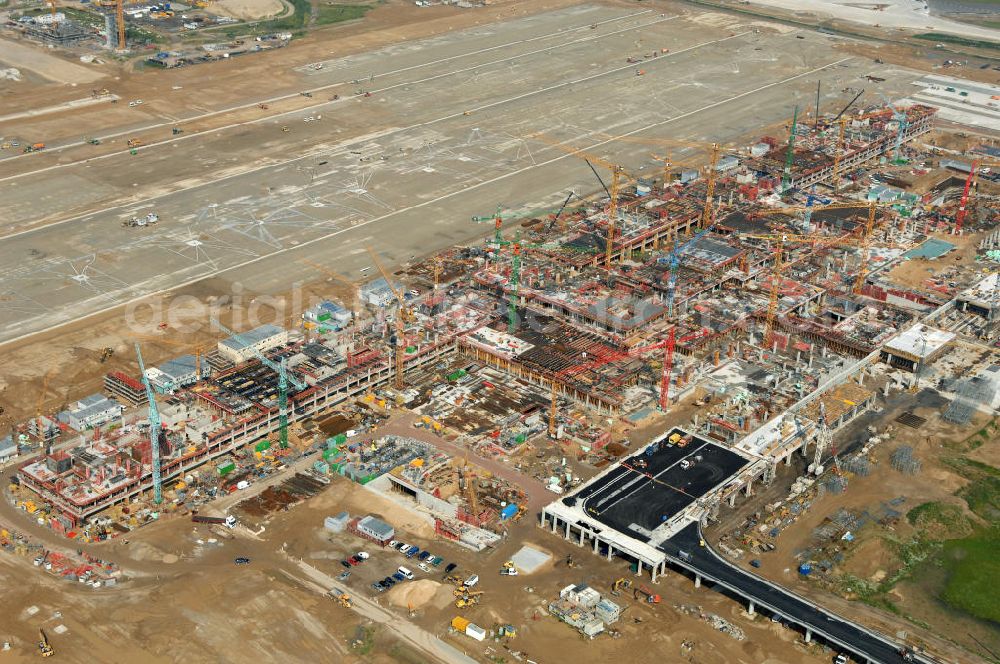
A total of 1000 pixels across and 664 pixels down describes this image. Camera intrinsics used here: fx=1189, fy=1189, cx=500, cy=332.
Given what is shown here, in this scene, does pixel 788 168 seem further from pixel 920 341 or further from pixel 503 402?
pixel 503 402

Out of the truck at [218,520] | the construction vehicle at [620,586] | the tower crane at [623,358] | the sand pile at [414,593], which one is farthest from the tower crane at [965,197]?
the truck at [218,520]

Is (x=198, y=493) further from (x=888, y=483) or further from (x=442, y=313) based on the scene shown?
(x=888, y=483)

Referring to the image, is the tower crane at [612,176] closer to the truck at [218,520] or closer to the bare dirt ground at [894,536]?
the bare dirt ground at [894,536]

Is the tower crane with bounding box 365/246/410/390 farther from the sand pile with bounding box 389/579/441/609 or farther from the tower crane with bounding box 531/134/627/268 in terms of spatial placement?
the sand pile with bounding box 389/579/441/609

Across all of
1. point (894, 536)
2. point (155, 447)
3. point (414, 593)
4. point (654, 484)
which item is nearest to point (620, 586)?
point (654, 484)

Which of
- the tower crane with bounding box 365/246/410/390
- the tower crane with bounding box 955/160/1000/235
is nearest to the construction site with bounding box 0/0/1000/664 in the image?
the tower crane with bounding box 365/246/410/390

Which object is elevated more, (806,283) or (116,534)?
(806,283)

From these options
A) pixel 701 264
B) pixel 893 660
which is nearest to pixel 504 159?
pixel 701 264
